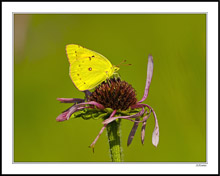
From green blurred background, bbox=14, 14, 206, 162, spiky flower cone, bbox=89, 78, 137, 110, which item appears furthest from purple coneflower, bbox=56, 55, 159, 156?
green blurred background, bbox=14, 14, 206, 162

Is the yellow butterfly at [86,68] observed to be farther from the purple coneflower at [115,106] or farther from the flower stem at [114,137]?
the flower stem at [114,137]

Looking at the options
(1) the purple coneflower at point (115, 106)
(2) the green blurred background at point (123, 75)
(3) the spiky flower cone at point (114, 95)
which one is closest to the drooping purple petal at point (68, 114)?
(1) the purple coneflower at point (115, 106)

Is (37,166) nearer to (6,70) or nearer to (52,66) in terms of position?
(6,70)

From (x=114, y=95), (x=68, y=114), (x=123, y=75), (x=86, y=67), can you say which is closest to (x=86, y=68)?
(x=86, y=67)

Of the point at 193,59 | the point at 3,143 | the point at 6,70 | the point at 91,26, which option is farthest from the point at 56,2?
the point at 193,59

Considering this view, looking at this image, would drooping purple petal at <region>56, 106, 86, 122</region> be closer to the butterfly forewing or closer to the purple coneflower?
the purple coneflower

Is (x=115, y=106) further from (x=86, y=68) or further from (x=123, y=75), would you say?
(x=123, y=75)
